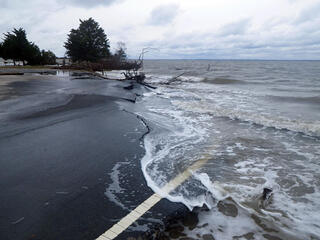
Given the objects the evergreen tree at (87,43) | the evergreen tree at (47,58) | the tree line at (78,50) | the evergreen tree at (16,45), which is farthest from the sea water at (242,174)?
the evergreen tree at (87,43)

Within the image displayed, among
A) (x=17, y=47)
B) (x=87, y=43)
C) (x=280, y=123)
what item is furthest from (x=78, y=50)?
(x=280, y=123)

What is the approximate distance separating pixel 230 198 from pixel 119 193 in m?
1.71

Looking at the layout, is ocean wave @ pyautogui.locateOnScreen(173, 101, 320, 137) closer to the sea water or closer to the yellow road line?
the sea water

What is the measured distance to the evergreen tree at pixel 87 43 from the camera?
45.5 metres

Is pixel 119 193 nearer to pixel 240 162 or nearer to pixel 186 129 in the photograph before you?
pixel 240 162

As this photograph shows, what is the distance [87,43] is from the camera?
46.0 metres

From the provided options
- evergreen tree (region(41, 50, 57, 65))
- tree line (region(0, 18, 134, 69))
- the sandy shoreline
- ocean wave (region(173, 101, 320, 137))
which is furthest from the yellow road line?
evergreen tree (region(41, 50, 57, 65))

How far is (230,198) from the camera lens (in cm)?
323

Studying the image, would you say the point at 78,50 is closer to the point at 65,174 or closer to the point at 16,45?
the point at 16,45

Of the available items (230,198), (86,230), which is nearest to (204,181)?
(230,198)

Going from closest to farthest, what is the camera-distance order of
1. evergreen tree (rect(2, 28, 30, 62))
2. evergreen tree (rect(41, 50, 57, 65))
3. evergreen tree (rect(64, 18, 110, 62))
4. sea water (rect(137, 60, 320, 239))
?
sea water (rect(137, 60, 320, 239)) < evergreen tree (rect(2, 28, 30, 62)) < evergreen tree (rect(41, 50, 57, 65)) < evergreen tree (rect(64, 18, 110, 62))

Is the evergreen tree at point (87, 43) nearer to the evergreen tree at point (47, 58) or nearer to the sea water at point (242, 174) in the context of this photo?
the evergreen tree at point (47, 58)

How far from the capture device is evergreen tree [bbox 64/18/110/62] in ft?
149

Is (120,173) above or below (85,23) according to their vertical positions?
below
